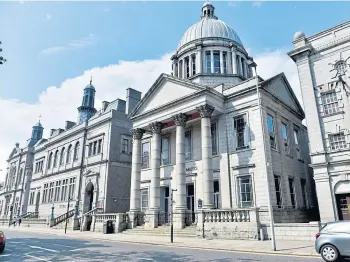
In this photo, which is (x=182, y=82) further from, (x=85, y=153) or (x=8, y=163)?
(x=8, y=163)

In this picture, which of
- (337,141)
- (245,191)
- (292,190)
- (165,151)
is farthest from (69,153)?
(337,141)

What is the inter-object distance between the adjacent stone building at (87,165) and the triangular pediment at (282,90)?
20299 mm

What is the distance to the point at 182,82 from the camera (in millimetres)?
26641

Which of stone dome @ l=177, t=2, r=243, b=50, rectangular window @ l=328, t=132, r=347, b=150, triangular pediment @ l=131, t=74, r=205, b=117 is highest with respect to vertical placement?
stone dome @ l=177, t=2, r=243, b=50

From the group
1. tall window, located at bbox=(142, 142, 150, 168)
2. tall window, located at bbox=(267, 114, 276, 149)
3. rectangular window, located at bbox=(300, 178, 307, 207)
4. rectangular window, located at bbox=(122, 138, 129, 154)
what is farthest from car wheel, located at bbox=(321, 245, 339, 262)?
rectangular window, located at bbox=(122, 138, 129, 154)

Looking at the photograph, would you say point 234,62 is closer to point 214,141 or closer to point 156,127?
point 214,141

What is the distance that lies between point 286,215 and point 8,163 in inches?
2651

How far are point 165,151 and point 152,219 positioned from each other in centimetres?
794

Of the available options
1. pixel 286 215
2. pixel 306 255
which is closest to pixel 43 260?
pixel 306 255

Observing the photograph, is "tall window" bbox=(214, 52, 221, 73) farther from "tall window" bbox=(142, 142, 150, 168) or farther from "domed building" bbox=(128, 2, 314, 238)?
"tall window" bbox=(142, 142, 150, 168)

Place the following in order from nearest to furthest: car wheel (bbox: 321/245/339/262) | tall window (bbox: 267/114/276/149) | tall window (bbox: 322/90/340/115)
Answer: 1. car wheel (bbox: 321/245/339/262)
2. tall window (bbox: 322/90/340/115)
3. tall window (bbox: 267/114/276/149)

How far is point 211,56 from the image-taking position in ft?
119

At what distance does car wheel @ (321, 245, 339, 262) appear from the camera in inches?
385

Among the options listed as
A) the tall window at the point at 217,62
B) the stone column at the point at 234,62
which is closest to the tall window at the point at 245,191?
the stone column at the point at 234,62
